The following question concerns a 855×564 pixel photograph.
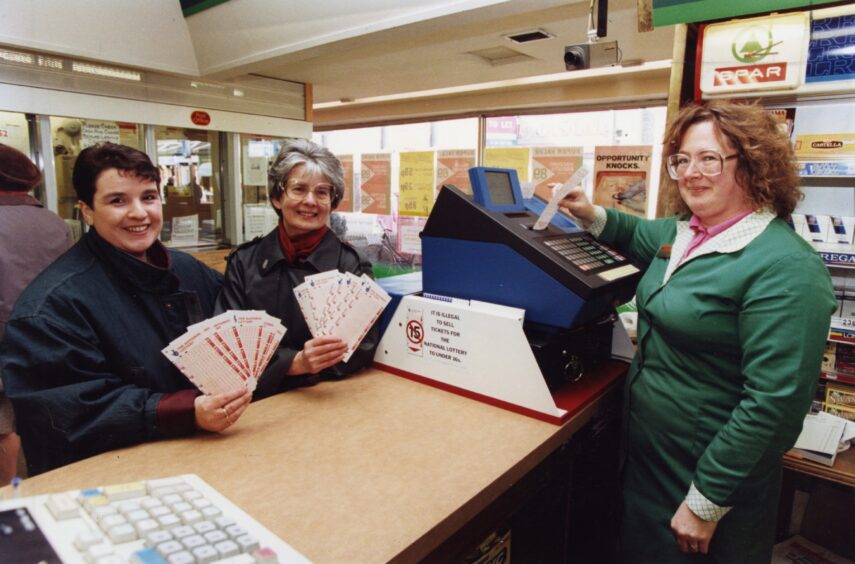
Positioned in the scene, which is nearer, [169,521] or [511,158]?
[169,521]

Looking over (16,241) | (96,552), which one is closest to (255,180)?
(16,241)

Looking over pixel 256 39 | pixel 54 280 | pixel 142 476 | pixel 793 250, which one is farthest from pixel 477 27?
→ pixel 142 476

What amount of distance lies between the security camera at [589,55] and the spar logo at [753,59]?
430 millimetres

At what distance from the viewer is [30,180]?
2.90 m

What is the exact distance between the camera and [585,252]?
1770 mm

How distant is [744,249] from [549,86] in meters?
3.59

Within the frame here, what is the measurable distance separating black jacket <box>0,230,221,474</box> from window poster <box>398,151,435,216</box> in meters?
4.08

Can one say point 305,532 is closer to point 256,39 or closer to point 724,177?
point 724,177

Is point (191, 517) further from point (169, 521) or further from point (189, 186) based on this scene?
point (189, 186)

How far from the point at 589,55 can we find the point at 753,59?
60cm

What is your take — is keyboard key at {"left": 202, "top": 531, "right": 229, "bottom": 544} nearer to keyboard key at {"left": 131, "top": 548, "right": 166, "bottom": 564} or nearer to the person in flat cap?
keyboard key at {"left": 131, "top": 548, "right": 166, "bottom": 564}

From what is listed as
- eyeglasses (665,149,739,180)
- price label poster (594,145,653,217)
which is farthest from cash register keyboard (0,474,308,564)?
price label poster (594,145,653,217)

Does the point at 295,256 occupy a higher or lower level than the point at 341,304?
higher

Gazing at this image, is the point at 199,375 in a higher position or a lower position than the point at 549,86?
lower
